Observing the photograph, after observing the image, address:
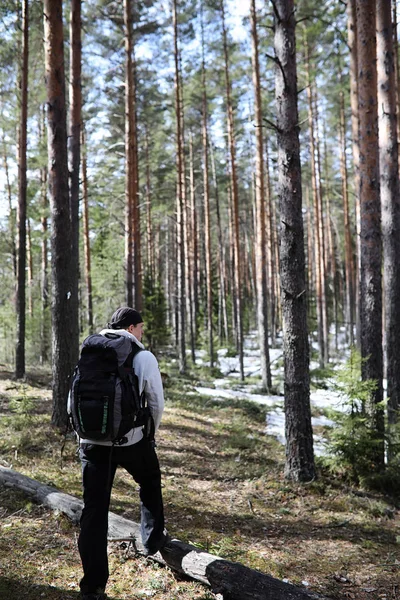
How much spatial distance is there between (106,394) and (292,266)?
392 centimetres

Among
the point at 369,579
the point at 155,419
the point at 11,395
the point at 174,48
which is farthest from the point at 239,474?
the point at 174,48

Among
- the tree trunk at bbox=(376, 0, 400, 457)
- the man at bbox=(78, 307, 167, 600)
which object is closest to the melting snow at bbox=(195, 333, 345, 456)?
the tree trunk at bbox=(376, 0, 400, 457)

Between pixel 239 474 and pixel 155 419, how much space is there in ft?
13.3

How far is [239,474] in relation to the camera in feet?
21.9

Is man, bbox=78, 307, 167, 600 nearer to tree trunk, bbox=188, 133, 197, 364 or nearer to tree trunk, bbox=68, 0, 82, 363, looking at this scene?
tree trunk, bbox=68, 0, 82, 363

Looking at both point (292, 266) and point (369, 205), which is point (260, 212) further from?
point (292, 266)

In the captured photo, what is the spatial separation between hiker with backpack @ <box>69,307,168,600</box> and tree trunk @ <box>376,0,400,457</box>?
6618mm

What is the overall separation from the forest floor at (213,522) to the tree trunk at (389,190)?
285cm

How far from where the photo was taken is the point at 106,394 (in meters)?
2.94

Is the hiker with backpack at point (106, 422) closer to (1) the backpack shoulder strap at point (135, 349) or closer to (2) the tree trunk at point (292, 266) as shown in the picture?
(1) the backpack shoulder strap at point (135, 349)

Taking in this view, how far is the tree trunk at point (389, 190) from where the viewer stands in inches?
332

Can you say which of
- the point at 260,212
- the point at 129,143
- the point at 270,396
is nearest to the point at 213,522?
the point at 270,396

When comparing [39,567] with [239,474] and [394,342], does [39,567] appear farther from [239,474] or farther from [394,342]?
[394,342]

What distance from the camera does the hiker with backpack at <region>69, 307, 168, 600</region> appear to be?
9.61ft
